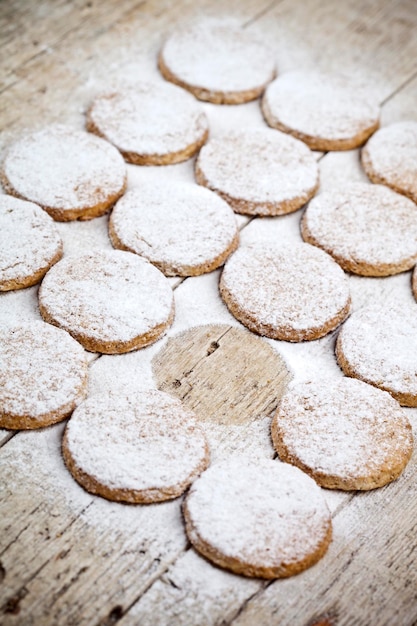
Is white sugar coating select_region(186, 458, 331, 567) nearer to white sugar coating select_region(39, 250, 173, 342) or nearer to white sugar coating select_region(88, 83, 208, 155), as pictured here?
white sugar coating select_region(39, 250, 173, 342)

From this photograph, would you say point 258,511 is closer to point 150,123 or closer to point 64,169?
point 64,169

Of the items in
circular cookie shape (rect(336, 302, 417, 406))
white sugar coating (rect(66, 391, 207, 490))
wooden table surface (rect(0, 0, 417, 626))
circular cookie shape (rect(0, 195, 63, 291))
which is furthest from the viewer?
circular cookie shape (rect(0, 195, 63, 291))

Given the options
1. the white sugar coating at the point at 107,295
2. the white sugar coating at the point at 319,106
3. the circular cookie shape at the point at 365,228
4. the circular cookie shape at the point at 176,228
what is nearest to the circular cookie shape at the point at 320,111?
the white sugar coating at the point at 319,106

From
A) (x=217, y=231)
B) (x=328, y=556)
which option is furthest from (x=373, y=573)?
(x=217, y=231)

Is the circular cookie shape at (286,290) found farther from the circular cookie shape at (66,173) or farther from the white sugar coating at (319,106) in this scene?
the white sugar coating at (319,106)

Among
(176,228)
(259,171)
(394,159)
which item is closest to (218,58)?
(259,171)

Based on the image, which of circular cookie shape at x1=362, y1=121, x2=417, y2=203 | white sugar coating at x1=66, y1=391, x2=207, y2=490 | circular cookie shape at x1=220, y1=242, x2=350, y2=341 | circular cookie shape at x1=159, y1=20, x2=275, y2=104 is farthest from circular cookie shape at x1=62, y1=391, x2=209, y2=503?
circular cookie shape at x1=159, y1=20, x2=275, y2=104
